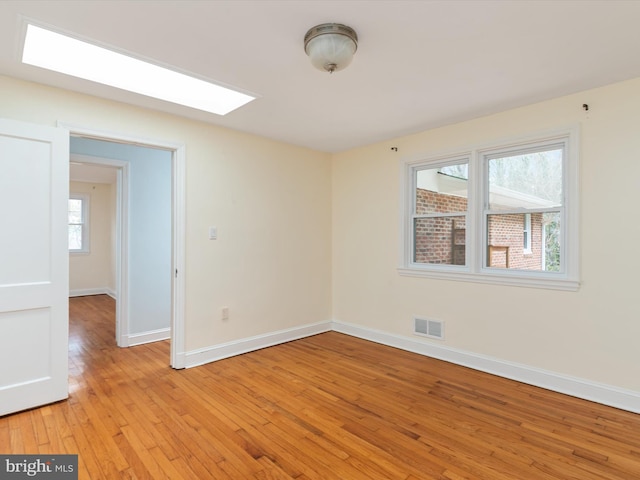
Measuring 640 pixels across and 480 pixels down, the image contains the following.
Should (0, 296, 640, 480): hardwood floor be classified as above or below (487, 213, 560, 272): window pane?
below

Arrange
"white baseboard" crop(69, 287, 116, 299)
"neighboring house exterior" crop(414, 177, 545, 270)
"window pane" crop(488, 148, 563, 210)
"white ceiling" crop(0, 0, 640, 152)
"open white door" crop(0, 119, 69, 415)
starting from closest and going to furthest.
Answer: "white ceiling" crop(0, 0, 640, 152) < "open white door" crop(0, 119, 69, 415) < "window pane" crop(488, 148, 563, 210) < "neighboring house exterior" crop(414, 177, 545, 270) < "white baseboard" crop(69, 287, 116, 299)

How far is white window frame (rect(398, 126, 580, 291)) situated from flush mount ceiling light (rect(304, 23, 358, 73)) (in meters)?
1.97

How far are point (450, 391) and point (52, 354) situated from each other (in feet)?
10.4

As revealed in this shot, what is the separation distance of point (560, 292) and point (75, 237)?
8.90 metres

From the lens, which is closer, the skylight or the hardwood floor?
the hardwood floor

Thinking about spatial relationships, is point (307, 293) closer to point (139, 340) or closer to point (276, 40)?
point (139, 340)

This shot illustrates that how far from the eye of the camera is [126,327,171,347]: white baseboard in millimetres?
4107

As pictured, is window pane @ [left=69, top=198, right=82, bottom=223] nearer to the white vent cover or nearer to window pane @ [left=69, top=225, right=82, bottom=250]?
window pane @ [left=69, top=225, right=82, bottom=250]

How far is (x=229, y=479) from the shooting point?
1.85 meters

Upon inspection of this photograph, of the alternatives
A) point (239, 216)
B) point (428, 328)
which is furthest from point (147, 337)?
point (428, 328)

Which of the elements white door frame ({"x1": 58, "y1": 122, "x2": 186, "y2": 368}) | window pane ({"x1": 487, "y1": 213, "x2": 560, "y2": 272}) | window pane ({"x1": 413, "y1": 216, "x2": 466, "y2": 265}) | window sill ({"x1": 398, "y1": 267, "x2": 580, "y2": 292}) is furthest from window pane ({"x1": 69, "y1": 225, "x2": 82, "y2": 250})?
window pane ({"x1": 487, "y1": 213, "x2": 560, "y2": 272})

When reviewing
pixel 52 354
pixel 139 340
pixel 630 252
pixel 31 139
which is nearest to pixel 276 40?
pixel 31 139

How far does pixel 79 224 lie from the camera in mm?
7723

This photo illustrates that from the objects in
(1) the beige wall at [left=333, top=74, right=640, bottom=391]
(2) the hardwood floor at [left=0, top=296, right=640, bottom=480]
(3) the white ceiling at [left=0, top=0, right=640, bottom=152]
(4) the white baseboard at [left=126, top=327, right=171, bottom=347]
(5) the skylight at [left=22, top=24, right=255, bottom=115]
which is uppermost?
(5) the skylight at [left=22, top=24, right=255, bottom=115]
